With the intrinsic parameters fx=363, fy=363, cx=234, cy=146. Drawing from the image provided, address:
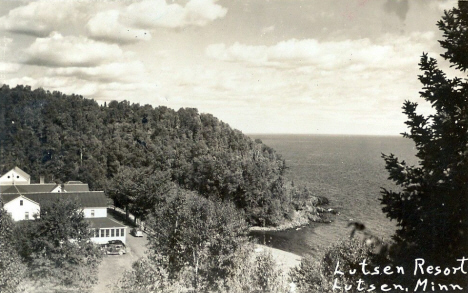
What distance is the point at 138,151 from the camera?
249 feet

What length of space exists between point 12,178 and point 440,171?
6354 centimetres

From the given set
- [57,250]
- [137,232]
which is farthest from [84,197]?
[57,250]

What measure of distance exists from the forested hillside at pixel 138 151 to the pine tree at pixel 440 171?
37066 mm

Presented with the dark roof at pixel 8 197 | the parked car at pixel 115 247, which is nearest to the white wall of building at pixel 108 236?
the parked car at pixel 115 247

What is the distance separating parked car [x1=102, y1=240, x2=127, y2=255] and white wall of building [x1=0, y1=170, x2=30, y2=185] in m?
32.6

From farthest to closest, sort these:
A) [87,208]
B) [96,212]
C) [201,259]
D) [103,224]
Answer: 1. [96,212]
2. [87,208]
3. [103,224]
4. [201,259]

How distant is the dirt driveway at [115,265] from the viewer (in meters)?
24.9

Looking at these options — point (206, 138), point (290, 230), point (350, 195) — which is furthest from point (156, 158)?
point (350, 195)

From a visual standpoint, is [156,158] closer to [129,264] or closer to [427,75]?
[129,264]

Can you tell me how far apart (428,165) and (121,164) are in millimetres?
71930

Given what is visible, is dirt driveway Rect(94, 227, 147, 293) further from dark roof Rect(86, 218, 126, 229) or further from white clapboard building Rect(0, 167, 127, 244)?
dark roof Rect(86, 218, 126, 229)

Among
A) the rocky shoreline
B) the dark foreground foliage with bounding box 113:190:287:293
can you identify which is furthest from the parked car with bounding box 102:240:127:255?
the rocky shoreline

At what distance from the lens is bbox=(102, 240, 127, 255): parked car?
107 ft

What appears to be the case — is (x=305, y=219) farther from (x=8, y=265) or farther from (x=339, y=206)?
(x=8, y=265)
